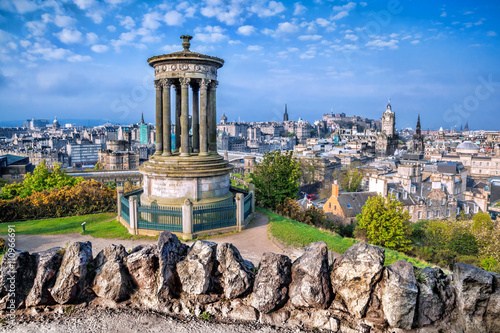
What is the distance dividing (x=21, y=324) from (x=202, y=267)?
14.4 ft

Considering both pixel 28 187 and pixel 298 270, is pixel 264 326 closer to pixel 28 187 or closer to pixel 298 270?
pixel 298 270

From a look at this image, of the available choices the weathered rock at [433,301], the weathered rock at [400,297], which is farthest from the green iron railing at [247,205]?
the weathered rock at [433,301]

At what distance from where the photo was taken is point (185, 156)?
701 inches

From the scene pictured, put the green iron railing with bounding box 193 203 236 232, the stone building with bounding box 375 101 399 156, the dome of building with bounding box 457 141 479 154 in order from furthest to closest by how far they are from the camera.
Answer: the stone building with bounding box 375 101 399 156
the dome of building with bounding box 457 141 479 154
the green iron railing with bounding box 193 203 236 232

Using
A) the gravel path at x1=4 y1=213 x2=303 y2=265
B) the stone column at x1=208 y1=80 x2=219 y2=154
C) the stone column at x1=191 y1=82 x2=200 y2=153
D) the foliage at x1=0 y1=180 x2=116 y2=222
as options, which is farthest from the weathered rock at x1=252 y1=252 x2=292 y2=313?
the foliage at x1=0 y1=180 x2=116 y2=222

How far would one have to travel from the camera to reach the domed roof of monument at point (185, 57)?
17328 millimetres

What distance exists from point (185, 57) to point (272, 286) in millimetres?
12391

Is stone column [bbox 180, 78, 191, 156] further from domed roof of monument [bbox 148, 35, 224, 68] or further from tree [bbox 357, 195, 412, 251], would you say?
tree [bbox 357, 195, 412, 251]

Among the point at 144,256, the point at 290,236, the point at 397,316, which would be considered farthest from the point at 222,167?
the point at 397,316

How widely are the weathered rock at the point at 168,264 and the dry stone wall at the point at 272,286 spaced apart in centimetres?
3

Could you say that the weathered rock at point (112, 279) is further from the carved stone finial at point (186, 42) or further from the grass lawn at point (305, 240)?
the carved stone finial at point (186, 42)

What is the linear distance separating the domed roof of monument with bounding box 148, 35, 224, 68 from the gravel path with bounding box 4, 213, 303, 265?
28.2ft

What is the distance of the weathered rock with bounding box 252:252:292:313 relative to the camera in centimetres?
878

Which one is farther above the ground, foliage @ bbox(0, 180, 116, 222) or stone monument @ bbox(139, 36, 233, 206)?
stone monument @ bbox(139, 36, 233, 206)
